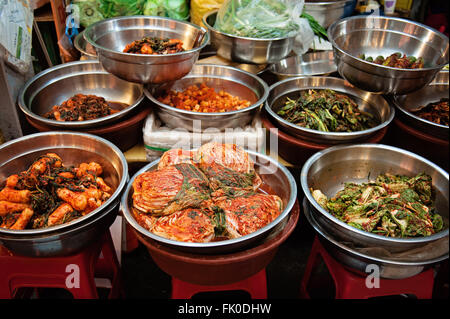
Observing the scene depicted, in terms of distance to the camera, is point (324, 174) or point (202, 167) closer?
point (202, 167)

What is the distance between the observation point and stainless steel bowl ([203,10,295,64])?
9.80 ft

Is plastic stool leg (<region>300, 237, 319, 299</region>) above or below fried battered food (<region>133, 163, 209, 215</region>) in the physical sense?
below

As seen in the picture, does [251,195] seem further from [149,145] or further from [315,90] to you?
[315,90]

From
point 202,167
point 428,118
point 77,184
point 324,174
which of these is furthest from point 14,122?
point 428,118

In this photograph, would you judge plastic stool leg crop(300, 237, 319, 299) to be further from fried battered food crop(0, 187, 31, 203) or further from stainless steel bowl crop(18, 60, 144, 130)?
A: fried battered food crop(0, 187, 31, 203)

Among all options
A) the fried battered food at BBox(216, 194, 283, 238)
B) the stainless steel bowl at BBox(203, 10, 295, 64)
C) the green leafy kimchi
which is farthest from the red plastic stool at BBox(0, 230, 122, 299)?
the stainless steel bowl at BBox(203, 10, 295, 64)

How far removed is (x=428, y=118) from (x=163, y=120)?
2134mm

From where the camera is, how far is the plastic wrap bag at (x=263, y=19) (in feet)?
10.2

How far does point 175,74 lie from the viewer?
246 centimetres

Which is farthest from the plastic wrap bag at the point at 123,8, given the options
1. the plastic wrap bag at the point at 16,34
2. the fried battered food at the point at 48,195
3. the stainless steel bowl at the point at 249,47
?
the fried battered food at the point at 48,195

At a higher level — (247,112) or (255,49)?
(255,49)

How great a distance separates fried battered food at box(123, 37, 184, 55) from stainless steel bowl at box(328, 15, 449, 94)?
1.21m

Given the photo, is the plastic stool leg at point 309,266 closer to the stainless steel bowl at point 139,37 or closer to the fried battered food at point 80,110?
the stainless steel bowl at point 139,37

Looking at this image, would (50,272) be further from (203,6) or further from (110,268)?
(203,6)
